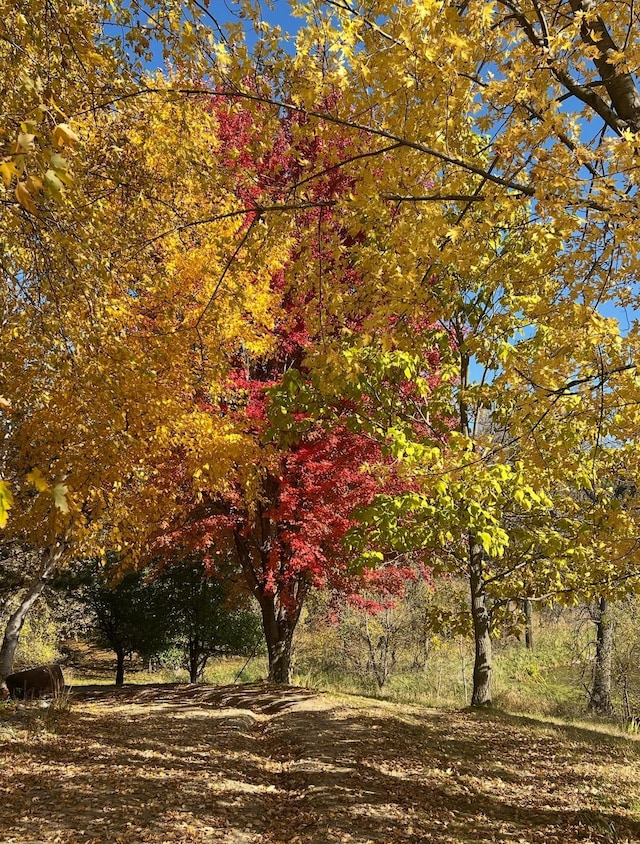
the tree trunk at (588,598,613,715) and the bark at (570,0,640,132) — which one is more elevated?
the bark at (570,0,640,132)

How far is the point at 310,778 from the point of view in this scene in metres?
5.34

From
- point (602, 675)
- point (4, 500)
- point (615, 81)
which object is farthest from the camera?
point (602, 675)

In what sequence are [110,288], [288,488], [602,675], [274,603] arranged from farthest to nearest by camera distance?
[602,675] → [274,603] → [288,488] → [110,288]

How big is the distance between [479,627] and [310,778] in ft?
12.9

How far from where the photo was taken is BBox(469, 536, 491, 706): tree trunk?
8.31 m

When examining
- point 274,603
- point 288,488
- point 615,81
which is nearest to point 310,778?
point 288,488

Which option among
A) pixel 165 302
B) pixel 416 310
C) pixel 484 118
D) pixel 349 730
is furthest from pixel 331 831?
pixel 165 302

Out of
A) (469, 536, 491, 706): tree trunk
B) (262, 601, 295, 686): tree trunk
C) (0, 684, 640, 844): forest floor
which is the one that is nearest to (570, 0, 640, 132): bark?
(0, 684, 640, 844): forest floor

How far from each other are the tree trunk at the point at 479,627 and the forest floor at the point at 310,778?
25.4 inches

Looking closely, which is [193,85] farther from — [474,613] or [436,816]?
[474,613]

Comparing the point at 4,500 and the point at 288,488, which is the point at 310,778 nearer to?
the point at 288,488

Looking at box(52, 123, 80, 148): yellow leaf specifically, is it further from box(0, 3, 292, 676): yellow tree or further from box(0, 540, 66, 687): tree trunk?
box(0, 540, 66, 687): tree trunk

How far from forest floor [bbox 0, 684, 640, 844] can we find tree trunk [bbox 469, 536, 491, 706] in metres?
0.65

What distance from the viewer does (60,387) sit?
20.7 ft
